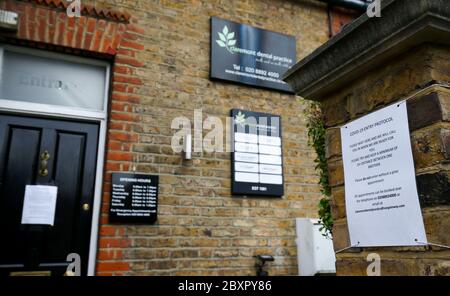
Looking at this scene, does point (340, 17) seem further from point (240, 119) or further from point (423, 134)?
point (423, 134)

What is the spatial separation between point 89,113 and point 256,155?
5.55ft

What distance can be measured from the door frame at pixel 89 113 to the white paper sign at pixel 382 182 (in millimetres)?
2614

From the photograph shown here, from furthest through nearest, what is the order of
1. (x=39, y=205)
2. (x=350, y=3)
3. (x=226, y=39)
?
(x=350, y=3)
(x=226, y=39)
(x=39, y=205)

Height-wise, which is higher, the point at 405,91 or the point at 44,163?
the point at 44,163

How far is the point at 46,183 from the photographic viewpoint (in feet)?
10.8

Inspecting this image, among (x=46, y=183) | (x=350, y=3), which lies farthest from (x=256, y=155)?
(x=350, y=3)

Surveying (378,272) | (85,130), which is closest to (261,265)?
(85,130)

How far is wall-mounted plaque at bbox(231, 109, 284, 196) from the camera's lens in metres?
3.86

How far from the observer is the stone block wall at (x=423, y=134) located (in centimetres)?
100

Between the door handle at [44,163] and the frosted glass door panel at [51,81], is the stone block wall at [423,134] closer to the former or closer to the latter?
the door handle at [44,163]

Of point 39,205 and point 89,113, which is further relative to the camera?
point 89,113

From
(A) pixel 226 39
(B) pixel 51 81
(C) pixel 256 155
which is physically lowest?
(C) pixel 256 155

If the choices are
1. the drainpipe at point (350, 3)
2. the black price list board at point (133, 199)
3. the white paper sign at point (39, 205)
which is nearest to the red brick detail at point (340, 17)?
the drainpipe at point (350, 3)

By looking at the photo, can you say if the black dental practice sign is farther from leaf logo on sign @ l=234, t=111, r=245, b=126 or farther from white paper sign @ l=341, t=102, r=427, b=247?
white paper sign @ l=341, t=102, r=427, b=247
